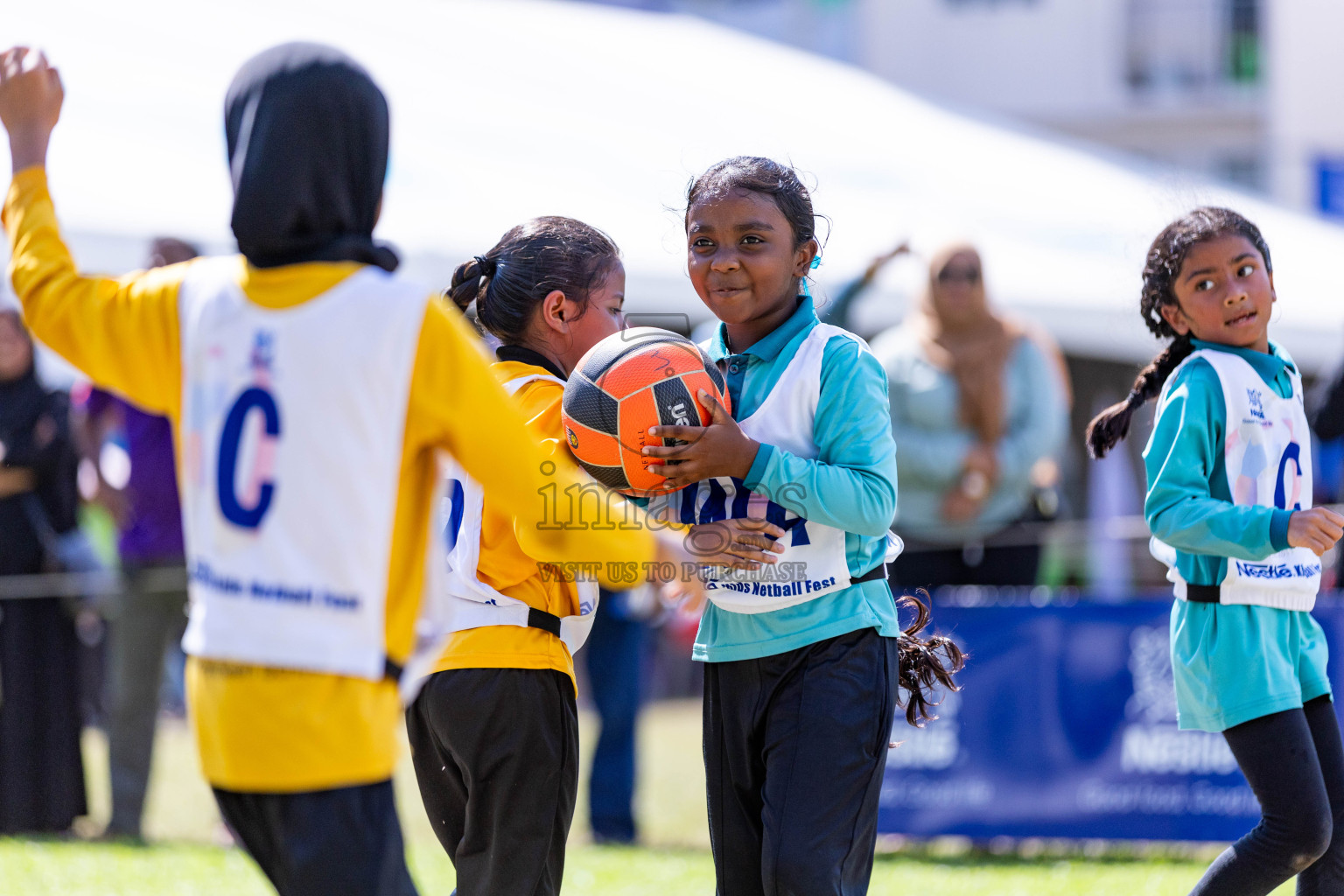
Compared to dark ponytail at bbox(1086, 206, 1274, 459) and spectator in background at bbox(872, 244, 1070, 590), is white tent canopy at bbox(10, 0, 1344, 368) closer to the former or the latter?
spectator in background at bbox(872, 244, 1070, 590)

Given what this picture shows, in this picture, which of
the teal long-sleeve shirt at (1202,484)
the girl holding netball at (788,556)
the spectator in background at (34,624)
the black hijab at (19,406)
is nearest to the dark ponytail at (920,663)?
the girl holding netball at (788,556)

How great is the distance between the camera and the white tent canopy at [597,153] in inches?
310

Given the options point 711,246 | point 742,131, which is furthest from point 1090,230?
point 711,246

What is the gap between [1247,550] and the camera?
332 cm

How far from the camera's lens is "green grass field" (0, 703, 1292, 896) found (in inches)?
212

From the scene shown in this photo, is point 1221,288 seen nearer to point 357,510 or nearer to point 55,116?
point 357,510

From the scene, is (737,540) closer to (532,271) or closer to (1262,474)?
(532,271)

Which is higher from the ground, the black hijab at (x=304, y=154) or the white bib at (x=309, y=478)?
the black hijab at (x=304, y=154)

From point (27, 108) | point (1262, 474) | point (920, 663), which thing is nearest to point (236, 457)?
point (27, 108)

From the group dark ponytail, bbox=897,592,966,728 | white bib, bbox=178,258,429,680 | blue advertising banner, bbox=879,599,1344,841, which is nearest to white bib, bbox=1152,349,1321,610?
dark ponytail, bbox=897,592,966,728

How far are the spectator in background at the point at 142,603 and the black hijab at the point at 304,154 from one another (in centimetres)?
445

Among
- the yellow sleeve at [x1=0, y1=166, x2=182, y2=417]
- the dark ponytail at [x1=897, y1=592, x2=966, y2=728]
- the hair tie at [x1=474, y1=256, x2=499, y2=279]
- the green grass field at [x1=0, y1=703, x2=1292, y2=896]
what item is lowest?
the green grass field at [x1=0, y1=703, x2=1292, y2=896]

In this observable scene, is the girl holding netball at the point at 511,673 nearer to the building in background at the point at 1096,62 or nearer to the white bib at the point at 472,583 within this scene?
the white bib at the point at 472,583

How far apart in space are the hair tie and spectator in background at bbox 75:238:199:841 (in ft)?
11.5
